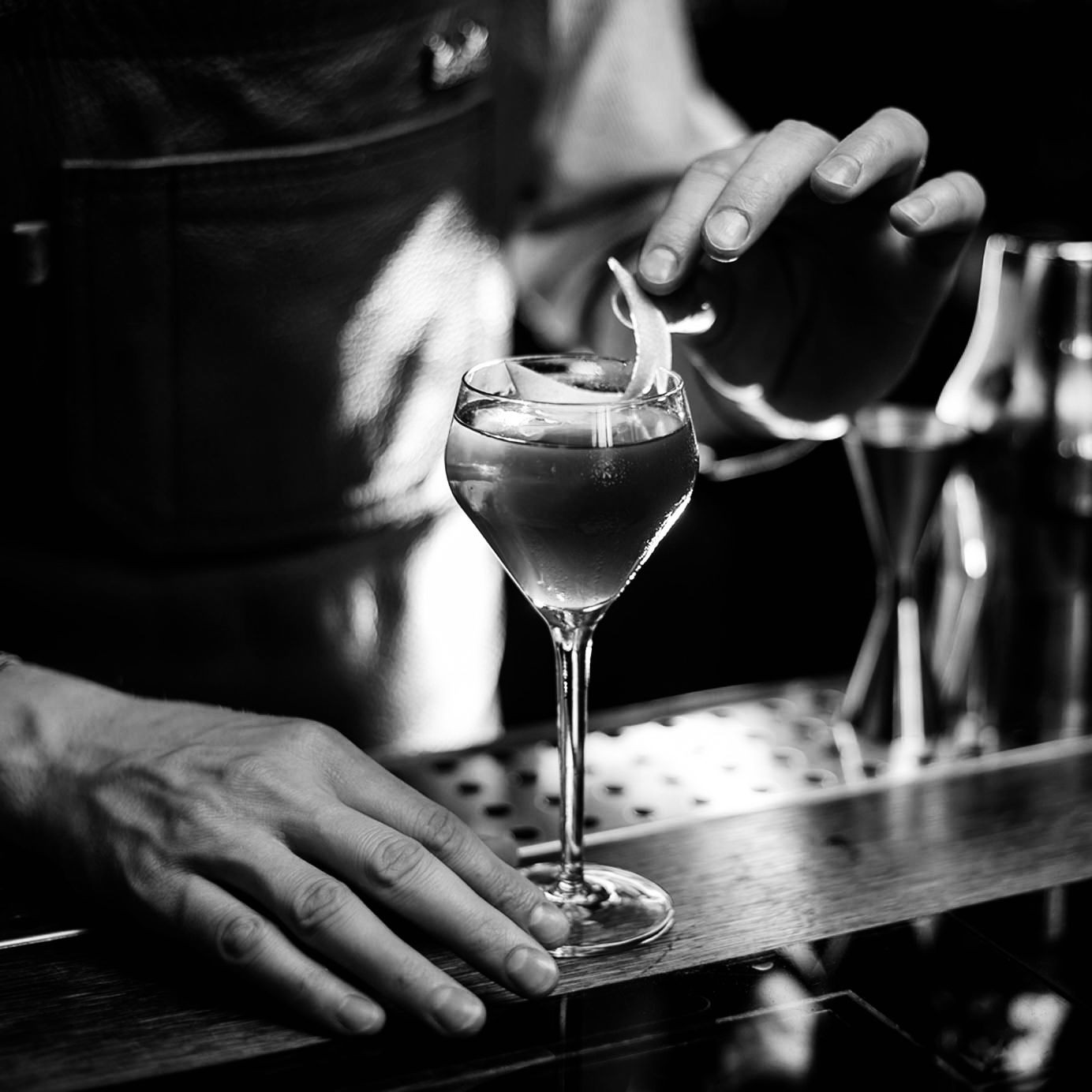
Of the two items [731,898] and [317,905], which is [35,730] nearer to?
[317,905]

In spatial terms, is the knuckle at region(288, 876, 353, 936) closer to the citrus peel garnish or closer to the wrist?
the wrist

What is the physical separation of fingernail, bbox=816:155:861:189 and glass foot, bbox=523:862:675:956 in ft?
1.48

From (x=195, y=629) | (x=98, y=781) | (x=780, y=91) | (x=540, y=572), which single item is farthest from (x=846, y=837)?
(x=780, y=91)

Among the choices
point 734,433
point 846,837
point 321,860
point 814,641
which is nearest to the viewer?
point 321,860

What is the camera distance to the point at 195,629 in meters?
1.37

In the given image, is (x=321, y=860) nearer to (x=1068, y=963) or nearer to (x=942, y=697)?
(x=1068, y=963)

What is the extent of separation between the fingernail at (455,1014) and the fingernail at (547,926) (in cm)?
9

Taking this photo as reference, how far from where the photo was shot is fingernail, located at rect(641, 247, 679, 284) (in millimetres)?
941

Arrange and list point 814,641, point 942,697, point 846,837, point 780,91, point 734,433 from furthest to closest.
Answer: point 780,91 < point 814,641 < point 734,433 < point 942,697 < point 846,837

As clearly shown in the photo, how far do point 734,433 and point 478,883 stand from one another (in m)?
0.88

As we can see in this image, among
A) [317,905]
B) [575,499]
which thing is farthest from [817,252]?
[317,905]

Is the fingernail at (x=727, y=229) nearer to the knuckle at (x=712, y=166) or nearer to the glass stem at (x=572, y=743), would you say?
the knuckle at (x=712, y=166)

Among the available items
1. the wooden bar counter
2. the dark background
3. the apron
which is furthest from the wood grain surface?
the dark background

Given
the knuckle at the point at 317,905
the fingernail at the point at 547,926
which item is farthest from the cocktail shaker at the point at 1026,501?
the knuckle at the point at 317,905
